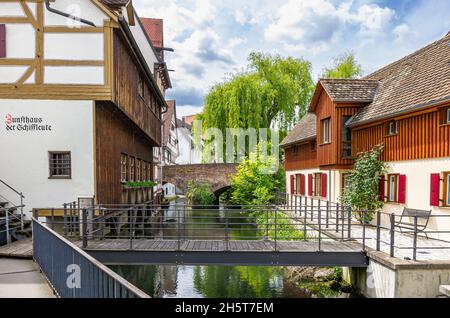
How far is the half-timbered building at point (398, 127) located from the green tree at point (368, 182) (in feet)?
0.94

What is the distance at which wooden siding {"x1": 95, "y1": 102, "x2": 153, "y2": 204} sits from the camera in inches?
460

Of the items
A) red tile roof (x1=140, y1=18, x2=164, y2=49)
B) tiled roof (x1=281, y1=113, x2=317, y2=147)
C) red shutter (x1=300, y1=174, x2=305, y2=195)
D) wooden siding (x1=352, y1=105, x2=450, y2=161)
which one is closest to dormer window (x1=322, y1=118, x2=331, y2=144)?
wooden siding (x1=352, y1=105, x2=450, y2=161)

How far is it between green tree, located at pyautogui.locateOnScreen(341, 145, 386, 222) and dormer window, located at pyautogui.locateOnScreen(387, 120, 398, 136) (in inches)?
26.4

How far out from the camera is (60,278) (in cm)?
549

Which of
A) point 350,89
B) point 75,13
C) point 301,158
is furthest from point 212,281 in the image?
point 301,158

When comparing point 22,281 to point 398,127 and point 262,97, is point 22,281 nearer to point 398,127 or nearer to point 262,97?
point 398,127

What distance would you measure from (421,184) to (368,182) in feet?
7.37

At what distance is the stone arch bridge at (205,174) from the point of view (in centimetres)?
3120

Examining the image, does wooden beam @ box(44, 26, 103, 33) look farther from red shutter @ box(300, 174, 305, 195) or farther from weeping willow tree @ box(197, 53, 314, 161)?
weeping willow tree @ box(197, 53, 314, 161)

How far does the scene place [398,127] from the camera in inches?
521

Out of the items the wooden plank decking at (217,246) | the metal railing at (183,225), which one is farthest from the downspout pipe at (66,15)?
the wooden plank decking at (217,246)

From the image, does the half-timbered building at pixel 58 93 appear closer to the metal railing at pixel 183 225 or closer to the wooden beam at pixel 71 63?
the wooden beam at pixel 71 63

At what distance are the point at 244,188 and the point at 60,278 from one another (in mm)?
21381
